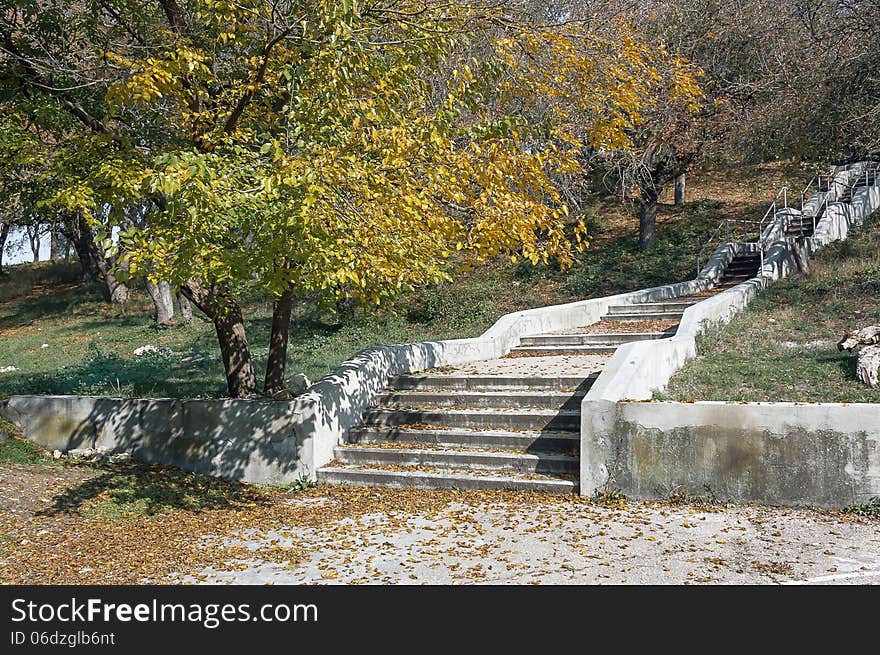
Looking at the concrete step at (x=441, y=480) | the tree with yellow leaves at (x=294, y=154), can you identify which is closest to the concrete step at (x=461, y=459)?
the concrete step at (x=441, y=480)

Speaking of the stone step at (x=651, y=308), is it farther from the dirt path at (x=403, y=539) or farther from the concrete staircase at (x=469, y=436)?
the dirt path at (x=403, y=539)

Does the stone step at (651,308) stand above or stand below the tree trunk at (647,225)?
below

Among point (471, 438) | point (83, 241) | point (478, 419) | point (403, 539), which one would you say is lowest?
point (403, 539)

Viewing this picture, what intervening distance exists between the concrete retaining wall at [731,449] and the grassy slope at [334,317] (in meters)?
6.20

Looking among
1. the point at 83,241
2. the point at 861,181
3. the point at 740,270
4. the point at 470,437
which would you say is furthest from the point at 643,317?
the point at 83,241

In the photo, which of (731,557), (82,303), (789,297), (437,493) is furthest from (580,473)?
(82,303)

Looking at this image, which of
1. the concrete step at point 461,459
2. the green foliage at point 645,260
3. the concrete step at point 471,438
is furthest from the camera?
the green foliage at point 645,260

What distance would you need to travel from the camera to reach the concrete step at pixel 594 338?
517 inches

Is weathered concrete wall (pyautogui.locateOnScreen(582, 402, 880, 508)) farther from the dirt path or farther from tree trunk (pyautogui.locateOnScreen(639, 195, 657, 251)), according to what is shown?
tree trunk (pyautogui.locateOnScreen(639, 195, 657, 251))

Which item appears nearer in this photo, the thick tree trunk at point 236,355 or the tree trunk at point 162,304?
the thick tree trunk at point 236,355

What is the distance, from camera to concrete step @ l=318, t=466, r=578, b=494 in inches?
316

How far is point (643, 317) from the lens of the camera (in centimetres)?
1584

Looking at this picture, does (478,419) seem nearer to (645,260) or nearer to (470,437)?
(470,437)

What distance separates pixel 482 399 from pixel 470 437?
0.92 meters
